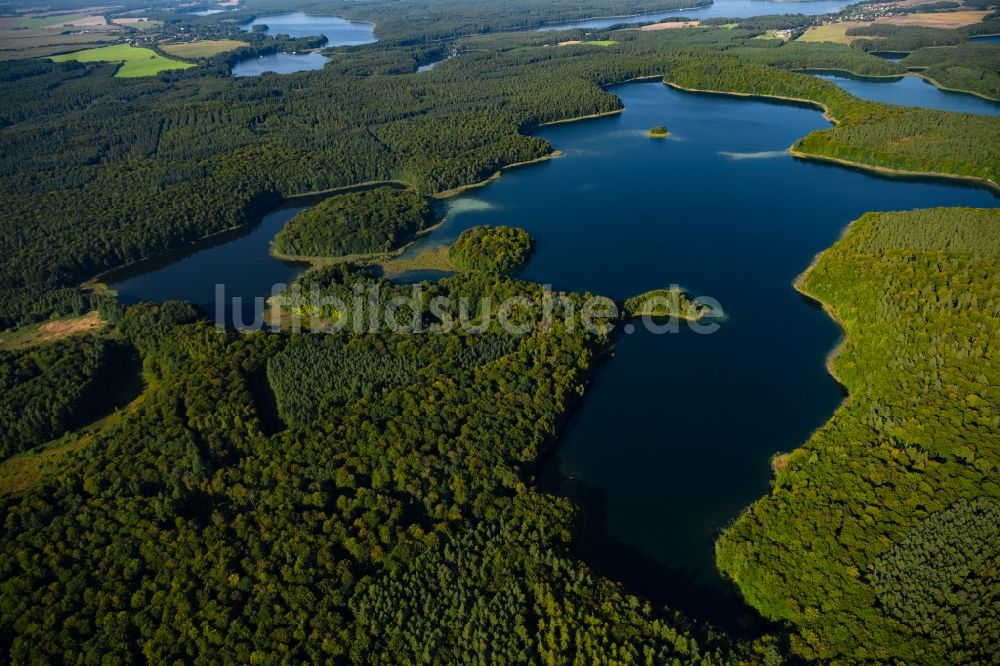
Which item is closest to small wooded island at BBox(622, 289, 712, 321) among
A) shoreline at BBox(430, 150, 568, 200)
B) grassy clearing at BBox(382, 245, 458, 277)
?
grassy clearing at BBox(382, 245, 458, 277)

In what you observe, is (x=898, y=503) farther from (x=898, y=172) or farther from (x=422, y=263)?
(x=898, y=172)

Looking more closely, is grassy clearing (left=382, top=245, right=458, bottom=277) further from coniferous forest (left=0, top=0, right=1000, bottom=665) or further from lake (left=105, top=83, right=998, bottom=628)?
lake (left=105, top=83, right=998, bottom=628)

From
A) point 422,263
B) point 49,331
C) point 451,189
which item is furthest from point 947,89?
point 49,331

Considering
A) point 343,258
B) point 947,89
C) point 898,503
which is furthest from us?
point 947,89

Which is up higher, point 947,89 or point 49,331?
point 947,89

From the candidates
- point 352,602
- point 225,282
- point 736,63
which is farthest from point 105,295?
point 736,63

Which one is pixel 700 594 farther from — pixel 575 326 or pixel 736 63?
pixel 736 63
